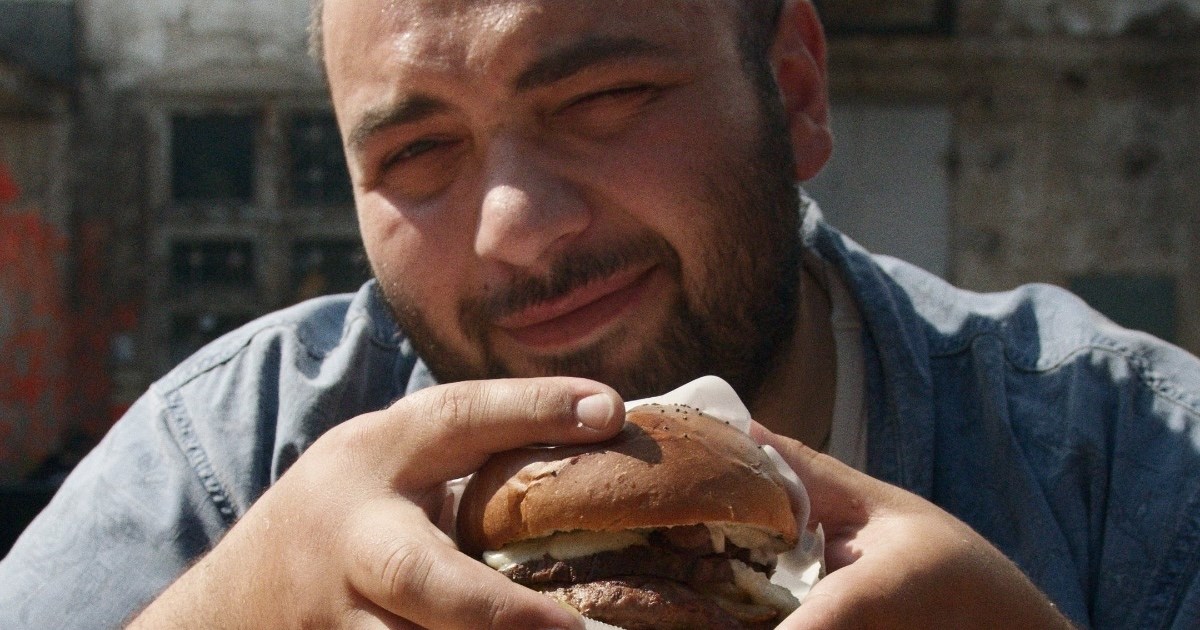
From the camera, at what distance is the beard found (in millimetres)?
1922

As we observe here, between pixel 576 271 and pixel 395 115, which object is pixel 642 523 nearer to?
pixel 576 271

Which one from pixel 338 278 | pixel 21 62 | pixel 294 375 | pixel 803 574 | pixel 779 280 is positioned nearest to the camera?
pixel 803 574

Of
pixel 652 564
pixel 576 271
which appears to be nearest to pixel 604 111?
pixel 576 271

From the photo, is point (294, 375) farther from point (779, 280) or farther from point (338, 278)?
point (338, 278)

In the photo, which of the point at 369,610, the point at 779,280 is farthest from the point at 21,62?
the point at 369,610

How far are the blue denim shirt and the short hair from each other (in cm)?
49

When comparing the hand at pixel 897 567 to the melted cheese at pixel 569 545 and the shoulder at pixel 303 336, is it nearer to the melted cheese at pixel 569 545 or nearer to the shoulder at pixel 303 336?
the melted cheese at pixel 569 545

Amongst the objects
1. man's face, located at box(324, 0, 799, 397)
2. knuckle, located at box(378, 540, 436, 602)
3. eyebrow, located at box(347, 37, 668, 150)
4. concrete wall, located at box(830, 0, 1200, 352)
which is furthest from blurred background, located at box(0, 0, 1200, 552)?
knuckle, located at box(378, 540, 436, 602)

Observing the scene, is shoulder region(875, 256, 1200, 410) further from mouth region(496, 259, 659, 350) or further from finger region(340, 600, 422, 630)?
finger region(340, 600, 422, 630)

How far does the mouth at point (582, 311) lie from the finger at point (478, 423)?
48cm

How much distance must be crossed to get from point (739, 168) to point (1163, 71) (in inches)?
296

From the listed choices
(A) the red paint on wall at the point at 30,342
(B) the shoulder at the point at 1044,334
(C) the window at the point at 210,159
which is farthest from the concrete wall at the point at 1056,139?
(B) the shoulder at the point at 1044,334

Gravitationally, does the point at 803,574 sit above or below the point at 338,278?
above

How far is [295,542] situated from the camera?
1.45m
